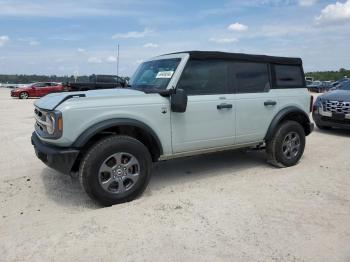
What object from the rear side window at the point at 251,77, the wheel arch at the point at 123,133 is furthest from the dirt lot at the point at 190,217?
the rear side window at the point at 251,77

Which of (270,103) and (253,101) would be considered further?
(270,103)

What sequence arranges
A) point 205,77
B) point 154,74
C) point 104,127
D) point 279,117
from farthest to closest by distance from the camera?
point 279,117, point 154,74, point 205,77, point 104,127

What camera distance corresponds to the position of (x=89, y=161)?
405 centimetres

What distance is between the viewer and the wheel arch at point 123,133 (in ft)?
13.2

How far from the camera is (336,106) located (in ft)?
30.3

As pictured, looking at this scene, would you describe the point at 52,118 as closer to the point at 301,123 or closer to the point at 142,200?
the point at 142,200

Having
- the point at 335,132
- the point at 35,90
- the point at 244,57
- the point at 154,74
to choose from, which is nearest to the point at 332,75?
the point at 35,90

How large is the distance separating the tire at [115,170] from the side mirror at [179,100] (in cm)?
65

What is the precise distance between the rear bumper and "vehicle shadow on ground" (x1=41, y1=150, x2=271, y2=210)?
3235 mm

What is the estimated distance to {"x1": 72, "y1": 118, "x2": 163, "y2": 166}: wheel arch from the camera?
402 cm

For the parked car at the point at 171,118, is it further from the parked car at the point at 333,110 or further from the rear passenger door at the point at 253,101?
the parked car at the point at 333,110

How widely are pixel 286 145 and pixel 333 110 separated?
4070 mm

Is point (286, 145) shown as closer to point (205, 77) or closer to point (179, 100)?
point (205, 77)

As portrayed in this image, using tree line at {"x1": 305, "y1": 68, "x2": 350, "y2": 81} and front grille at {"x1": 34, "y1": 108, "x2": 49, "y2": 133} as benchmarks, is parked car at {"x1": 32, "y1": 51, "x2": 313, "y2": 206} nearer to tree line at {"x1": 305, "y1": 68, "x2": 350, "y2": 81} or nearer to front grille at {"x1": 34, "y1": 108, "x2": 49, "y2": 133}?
front grille at {"x1": 34, "y1": 108, "x2": 49, "y2": 133}
